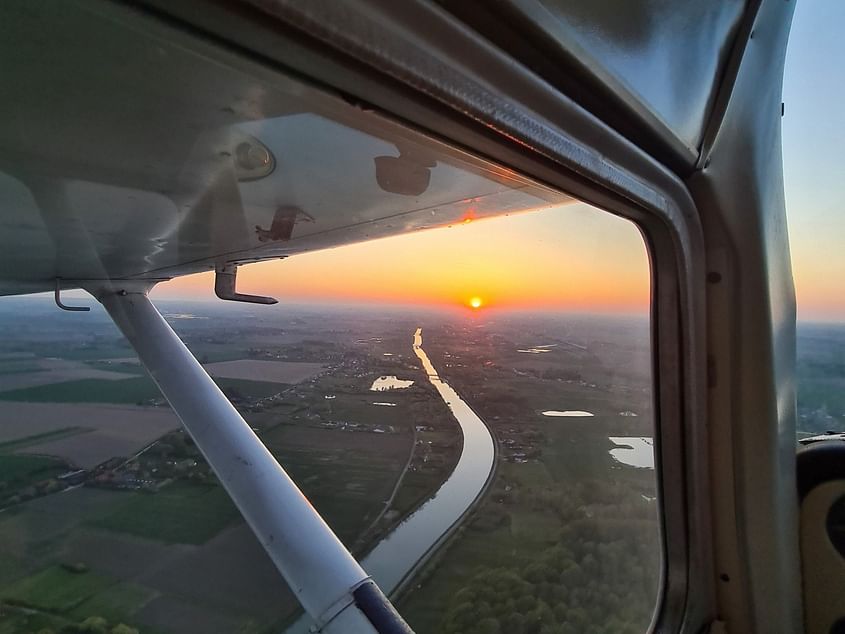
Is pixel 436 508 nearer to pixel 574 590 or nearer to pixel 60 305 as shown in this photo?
pixel 574 590

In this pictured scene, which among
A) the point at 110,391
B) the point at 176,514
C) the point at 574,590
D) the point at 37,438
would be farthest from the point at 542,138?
the point at 110,391

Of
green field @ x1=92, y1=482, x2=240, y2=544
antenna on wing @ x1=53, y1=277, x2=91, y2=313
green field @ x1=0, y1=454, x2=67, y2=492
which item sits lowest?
green field @ x1=92, y1=482, x2=240, y2=544

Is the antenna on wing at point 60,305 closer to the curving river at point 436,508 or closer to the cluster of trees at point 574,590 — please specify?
the curving river at point 436,508

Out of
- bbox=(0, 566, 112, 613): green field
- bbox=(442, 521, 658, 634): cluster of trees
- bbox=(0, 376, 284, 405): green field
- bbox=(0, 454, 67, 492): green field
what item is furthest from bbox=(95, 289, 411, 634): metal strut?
bbox=(0, 566, 112, 613): green field

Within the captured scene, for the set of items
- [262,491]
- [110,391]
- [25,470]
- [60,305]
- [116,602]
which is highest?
[60,305]

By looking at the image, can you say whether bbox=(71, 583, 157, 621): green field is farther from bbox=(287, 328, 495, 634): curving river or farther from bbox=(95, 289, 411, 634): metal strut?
bbox=(287, 328, 495, 634): curving river

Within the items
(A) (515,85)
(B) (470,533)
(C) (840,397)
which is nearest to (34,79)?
(A) (515,85)

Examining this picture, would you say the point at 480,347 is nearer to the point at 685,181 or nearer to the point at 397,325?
the point at 397,325
